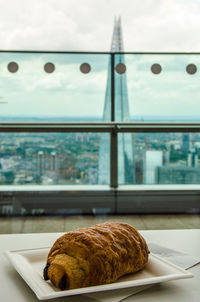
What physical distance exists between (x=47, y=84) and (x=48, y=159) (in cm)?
38

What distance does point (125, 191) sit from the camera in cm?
207

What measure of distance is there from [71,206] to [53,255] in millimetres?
1582

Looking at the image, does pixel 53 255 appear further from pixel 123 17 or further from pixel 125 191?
pixel 123 17

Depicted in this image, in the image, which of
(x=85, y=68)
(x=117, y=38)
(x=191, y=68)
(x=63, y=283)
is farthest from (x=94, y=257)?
(x=117, y=38)

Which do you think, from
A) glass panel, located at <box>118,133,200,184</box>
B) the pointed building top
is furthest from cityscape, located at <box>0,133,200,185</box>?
the pointed building top

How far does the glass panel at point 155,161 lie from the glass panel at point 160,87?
112mm

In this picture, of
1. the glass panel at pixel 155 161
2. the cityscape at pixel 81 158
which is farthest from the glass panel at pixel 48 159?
the glass panel at pixel 155 161

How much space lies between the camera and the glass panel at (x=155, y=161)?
210 centimetres

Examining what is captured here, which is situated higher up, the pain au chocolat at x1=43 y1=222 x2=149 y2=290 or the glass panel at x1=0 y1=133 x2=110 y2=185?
the glass panel at x1=0 y1=133 x2=110 y2=185

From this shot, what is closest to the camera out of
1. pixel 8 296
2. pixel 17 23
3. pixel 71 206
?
pixel 8 296

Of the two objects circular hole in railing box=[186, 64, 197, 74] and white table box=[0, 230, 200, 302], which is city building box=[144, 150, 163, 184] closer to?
circular hole in railing box=[186, 64, 197, 74]

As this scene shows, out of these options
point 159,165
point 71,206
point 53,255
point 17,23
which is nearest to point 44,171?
point 71,206

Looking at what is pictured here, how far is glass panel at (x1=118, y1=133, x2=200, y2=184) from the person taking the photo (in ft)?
6.88

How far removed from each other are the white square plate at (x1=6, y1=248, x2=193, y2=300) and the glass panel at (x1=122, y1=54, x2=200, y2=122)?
166cm
